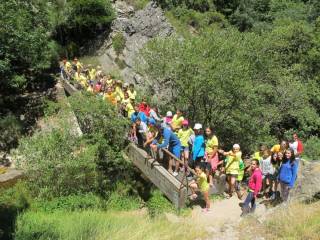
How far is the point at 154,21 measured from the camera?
36.0 metres

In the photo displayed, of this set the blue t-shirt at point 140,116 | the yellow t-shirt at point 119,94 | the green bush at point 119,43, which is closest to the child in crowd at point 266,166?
the blue t-shirt at point 140,116

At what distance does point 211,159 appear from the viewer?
13883 mm

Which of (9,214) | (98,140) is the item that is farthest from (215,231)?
(9,214)

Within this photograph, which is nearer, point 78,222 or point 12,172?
point 78,222

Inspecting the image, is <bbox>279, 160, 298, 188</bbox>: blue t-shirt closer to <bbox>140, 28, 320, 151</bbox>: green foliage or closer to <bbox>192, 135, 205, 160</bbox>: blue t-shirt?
<bbox>192, 135, 205, 160</bbox>: blue t-shirt

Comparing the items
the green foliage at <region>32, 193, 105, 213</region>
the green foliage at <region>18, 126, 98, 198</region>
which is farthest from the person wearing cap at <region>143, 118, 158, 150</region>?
the green foliage at <region>32, 193, 105, 213</region>

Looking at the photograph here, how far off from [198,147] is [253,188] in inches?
92.3

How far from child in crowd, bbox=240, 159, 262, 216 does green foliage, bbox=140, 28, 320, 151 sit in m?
6.93

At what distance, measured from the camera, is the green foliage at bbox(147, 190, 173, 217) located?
563 inches

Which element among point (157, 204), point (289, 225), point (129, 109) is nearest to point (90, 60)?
point (129, 109)

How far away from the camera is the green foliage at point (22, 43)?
28.2 metres

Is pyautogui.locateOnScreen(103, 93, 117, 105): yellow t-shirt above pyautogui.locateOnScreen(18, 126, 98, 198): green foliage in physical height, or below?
above

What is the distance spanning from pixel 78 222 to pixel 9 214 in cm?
564

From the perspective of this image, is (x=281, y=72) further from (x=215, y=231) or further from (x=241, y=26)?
(x=241, y=26)
